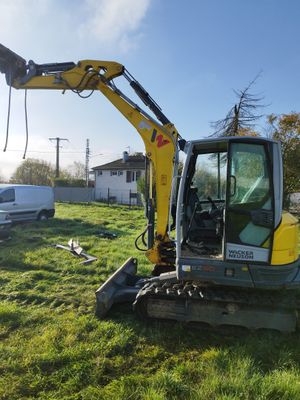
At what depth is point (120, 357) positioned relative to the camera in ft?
12.7

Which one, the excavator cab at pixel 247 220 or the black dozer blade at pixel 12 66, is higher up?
the black dozer blade at pixel 12 66

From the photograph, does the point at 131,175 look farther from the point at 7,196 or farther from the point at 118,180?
the point at 7,196

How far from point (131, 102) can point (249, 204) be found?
9.20 ft

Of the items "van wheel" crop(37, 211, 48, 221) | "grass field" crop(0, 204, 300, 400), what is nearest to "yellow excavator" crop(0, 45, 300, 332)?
"grass field" crop(0, 204, 300, 400)

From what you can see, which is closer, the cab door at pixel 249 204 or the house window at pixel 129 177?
the cab door at pixel 249 204

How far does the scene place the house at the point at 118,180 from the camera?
33.2 meters

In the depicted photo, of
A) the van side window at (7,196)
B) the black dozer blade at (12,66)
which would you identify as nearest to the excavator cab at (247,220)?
the black dozer blade at (12,66)

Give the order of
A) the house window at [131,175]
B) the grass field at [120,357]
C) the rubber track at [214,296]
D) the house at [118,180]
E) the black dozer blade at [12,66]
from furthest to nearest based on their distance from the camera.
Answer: the house window at [131,175]
the house at [118,180]
the black dozer blade at [12,66]
the rubber track at [214,296]
the grass field at [120,357]

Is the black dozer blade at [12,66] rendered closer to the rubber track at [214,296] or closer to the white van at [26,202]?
the rubber track at [214,296]

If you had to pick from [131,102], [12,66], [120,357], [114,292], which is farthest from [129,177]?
[120,357]

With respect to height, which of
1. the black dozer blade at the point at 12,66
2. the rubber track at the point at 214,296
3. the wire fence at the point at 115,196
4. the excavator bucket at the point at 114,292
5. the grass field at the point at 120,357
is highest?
the black dozer blade at the point at 12,66

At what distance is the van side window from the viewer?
46.4 feet

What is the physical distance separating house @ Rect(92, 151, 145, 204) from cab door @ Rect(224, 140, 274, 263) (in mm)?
26878

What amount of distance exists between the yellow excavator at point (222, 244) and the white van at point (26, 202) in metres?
10.4
